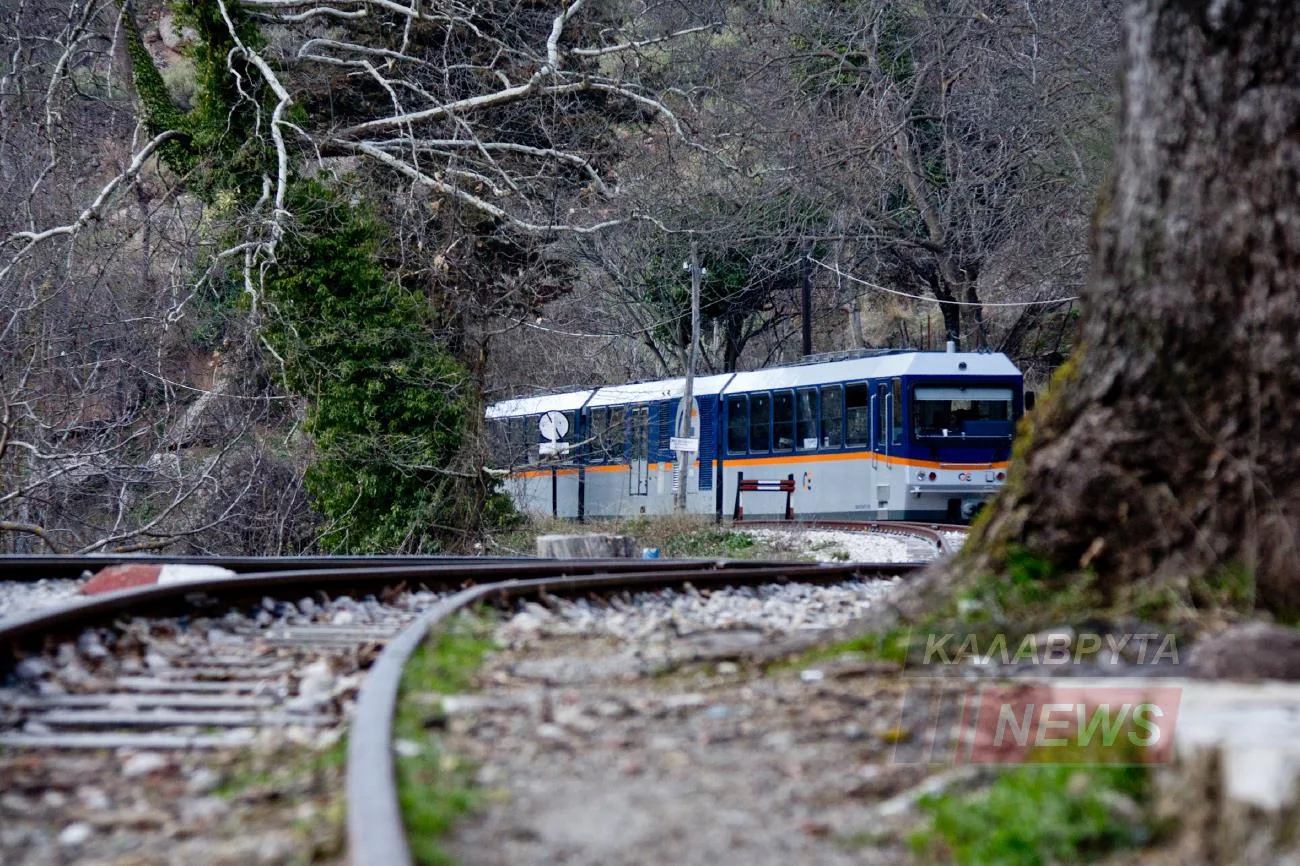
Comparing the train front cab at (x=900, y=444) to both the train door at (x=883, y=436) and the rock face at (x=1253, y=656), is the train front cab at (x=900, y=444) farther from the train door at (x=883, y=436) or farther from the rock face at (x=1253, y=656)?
the rock face at (x=1253, y=656)

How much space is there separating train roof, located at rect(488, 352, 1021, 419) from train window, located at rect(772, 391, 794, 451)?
0.81 feet

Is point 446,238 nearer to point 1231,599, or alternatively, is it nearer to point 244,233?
point 244,233

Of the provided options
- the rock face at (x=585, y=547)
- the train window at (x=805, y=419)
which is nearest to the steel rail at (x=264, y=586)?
the rock face at (x=585, y=547)

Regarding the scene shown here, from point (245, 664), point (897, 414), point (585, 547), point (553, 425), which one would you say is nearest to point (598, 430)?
point (553, 425)

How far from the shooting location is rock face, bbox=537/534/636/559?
12.5 meters

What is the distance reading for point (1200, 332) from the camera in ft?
16.0

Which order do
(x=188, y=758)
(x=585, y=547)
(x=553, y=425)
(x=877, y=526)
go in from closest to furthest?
1. (x=188, y=758)
2. (x=585, y=547)
3. (x=877, y=526)
4. (x=553, y=425)

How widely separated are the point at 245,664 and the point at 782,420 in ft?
66.6

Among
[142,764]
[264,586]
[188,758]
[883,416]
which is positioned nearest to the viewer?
[142,764]

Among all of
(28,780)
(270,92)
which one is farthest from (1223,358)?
(270,92)

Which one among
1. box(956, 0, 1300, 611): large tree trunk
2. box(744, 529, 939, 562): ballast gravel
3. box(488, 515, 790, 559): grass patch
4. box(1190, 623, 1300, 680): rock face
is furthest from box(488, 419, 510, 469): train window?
box(1190, 623, 1300, 680): rock face

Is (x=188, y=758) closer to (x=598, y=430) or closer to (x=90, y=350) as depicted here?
(x=90, y=350)

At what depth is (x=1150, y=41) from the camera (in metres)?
5.08

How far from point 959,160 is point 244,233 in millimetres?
14813
